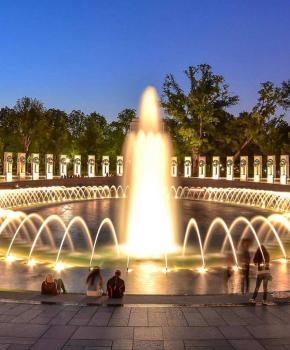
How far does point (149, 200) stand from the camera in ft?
103

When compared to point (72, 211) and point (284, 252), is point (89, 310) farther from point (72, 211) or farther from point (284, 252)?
point (72, 211)

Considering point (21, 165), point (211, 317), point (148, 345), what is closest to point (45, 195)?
point (21, 165)

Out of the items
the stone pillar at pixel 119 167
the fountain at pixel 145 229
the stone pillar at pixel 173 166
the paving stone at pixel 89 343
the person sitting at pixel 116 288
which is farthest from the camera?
the stone pillar at pixel 173 166

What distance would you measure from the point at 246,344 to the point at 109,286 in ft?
14.8

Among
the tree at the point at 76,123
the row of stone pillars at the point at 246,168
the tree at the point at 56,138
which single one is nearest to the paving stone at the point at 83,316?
the row of stone pillars at the point at 246,168

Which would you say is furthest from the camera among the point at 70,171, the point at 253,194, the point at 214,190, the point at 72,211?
the point at 70,171

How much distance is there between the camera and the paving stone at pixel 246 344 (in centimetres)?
934

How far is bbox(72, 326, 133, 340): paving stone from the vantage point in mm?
9870

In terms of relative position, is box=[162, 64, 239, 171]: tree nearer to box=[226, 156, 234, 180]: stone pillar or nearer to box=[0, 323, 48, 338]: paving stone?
box=[226, 156, 234, 180]: stone pillar

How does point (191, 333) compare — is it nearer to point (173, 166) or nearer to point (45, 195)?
point (45, 195)

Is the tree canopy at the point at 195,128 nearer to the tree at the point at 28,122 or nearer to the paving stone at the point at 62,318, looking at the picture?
the tree at the point at 28,122

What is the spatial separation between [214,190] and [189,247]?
38.0 m

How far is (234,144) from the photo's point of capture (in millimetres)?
77000

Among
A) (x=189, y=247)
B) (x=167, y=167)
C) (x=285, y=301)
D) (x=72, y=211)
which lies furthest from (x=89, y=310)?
(x=167, y=167)
